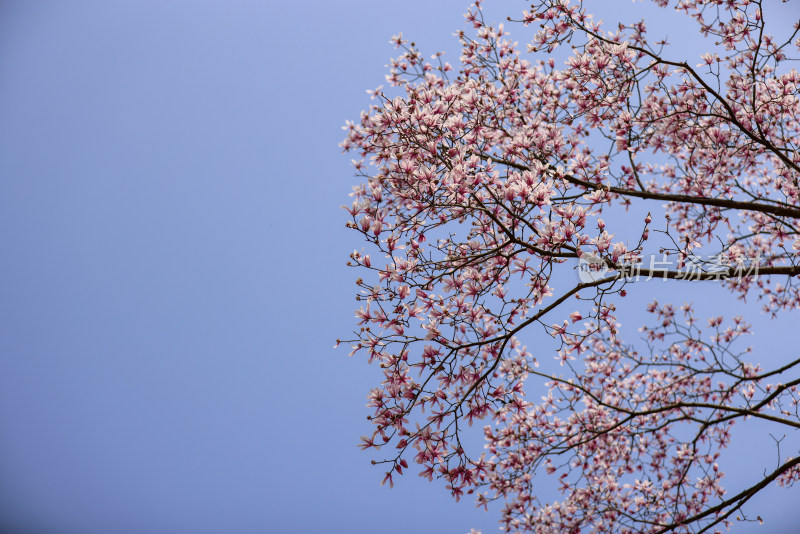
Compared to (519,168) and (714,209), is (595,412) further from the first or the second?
(519,168)

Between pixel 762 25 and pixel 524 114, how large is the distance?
6.77 feet

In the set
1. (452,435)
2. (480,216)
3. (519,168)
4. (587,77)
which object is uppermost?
(587,77)

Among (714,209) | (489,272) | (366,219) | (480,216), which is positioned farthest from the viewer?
(714,209)

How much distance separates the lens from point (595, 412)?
637cm

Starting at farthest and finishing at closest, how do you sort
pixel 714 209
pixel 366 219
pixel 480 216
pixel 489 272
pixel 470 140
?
1. pixel 714 209
2. pixel 470 140
3. pixel 480 216
4. pixel 489 272
5. pixel 366 219

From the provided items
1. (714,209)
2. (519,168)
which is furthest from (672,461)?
(519,168)

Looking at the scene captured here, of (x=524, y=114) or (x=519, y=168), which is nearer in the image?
(x=519, y=168)

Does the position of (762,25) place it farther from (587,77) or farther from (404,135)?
(404,135)

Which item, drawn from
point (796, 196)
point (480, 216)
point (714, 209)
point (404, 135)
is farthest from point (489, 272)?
point (796, 196)

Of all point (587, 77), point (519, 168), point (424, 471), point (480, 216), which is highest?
point (587, 77)

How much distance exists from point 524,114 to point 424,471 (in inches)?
140

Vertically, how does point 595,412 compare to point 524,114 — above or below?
below

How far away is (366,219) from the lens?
327cm

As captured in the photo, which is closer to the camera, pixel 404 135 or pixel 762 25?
pixel 404 135
